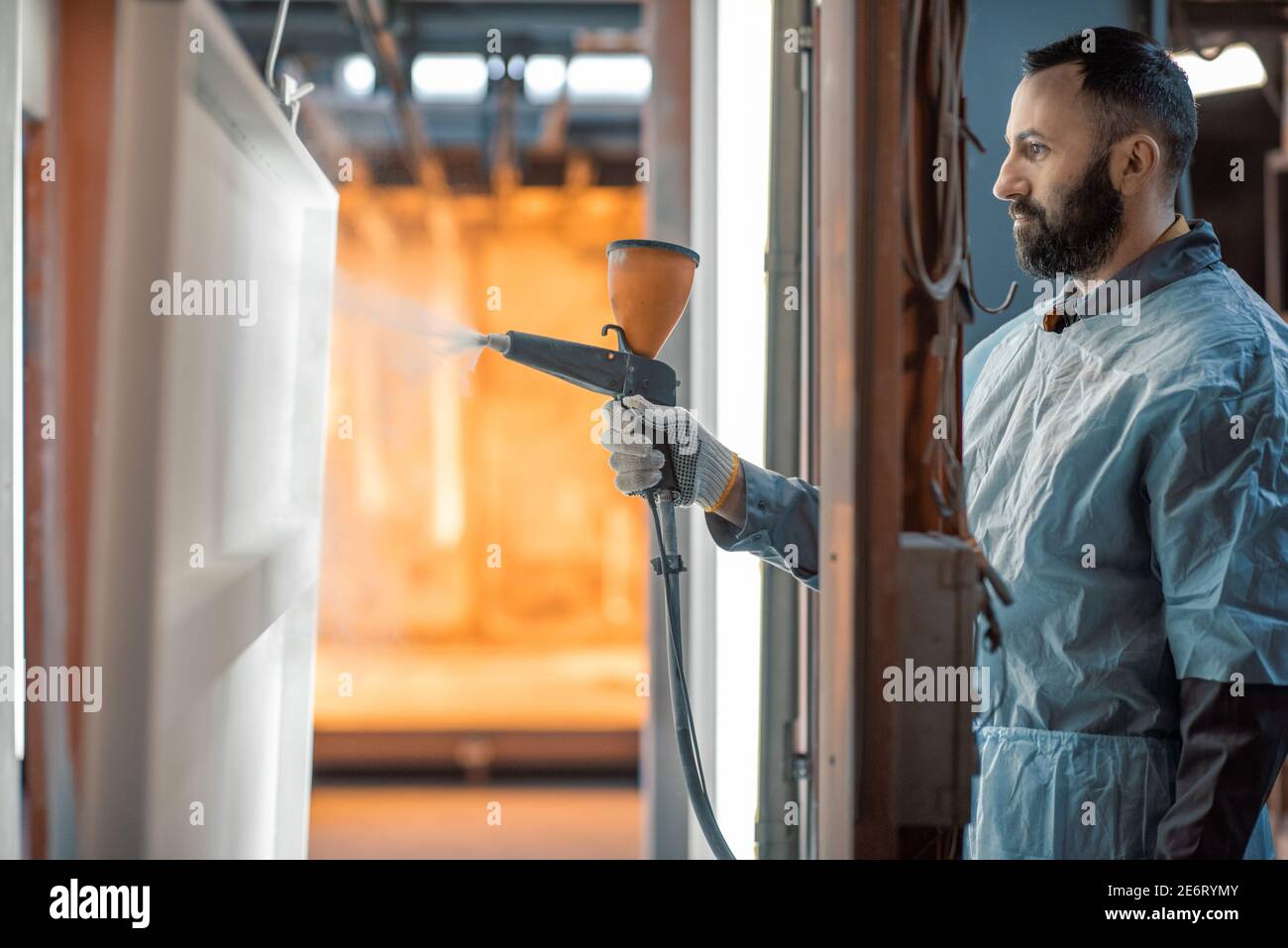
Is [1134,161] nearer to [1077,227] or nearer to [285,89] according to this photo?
[1077,227]

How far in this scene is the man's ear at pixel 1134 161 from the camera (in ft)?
3.28

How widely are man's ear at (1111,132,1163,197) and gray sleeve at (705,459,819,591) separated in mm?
506

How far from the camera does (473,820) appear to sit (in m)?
2.87

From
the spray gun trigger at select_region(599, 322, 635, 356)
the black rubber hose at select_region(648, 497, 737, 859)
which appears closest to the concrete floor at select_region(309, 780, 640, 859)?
the black rubber hose at select_region(648, 497, 737, 859)

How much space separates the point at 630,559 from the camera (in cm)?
380

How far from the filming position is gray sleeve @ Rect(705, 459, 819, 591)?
42.1 inches

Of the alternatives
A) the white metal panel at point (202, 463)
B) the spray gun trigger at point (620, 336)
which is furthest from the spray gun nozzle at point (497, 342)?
the white metal panel at point (202, 463)

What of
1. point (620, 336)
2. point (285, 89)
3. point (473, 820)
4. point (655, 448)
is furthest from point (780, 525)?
point (473, 820)

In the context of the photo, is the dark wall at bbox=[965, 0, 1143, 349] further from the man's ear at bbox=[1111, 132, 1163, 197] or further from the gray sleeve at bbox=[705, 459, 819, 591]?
the gray sleeve at bbox=[705, 459, 819, 591]

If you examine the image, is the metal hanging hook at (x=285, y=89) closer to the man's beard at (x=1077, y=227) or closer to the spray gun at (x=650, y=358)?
the spray gun at (x=650, y=358)

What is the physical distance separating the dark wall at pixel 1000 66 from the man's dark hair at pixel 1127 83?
1.00 ft
